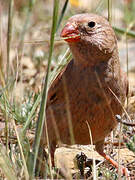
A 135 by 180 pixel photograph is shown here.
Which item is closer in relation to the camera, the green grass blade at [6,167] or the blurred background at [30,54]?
the green grass blade at [6,167]

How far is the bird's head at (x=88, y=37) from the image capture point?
374cm

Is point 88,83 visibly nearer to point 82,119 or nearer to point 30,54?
point 82,119

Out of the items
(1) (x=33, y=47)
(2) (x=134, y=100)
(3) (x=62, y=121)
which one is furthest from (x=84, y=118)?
(1) (x=33, y=47)

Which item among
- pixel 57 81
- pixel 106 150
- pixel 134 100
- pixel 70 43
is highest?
pixel 70 43

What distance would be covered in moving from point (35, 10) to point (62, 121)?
4.86 metres

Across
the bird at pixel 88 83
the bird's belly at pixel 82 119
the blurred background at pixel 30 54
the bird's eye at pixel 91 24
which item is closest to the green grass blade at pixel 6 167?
the blurred background at pixel 30 54

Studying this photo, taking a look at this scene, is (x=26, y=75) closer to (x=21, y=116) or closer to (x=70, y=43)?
(x=21, y=116)

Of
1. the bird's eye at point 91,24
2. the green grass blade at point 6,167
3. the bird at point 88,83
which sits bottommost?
the green grass blade at point 6,167

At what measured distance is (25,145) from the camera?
3.47m

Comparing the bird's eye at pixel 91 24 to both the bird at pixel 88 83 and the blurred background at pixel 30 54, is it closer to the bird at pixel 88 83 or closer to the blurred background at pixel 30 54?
the bird at pixel 88 83

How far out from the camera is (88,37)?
377 cm

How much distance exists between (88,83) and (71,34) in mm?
419

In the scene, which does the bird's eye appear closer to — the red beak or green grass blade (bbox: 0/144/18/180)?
the red beak

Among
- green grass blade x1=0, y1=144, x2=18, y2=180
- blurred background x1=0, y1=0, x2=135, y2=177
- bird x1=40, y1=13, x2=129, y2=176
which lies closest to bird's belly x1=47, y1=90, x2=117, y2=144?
bird x1=40, y1=13, x2=129, y2=176
